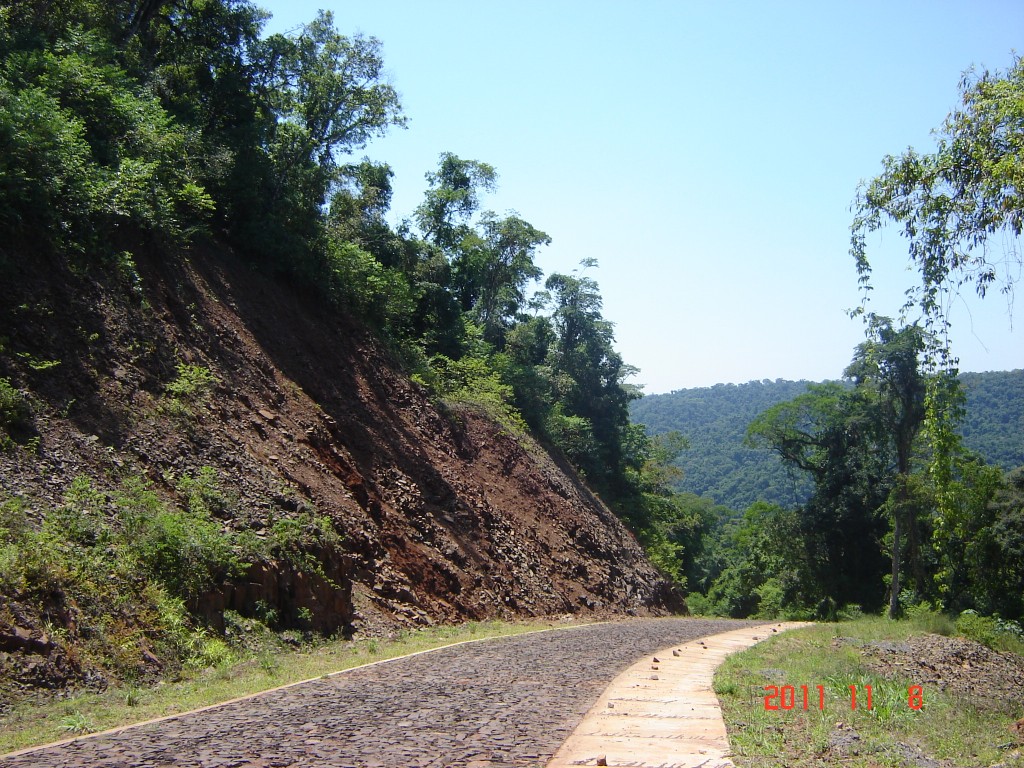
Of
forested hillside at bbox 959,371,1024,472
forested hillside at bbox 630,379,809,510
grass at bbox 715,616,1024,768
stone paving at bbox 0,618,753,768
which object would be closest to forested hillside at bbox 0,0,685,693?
stone paving at bbox 0,618,753,768

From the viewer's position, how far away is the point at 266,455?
1576 cm

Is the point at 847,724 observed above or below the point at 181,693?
below

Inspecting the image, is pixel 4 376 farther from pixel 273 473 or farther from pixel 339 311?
pixel 339 311

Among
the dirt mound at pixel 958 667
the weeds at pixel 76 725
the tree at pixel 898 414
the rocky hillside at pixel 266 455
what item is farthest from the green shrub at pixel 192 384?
the tree at pixel 898 414

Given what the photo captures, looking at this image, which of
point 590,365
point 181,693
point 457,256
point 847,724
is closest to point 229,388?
point 181,693

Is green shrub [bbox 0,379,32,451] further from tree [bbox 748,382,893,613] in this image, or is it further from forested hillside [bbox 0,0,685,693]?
tree [bbox 748,382,893,613]

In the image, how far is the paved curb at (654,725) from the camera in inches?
247

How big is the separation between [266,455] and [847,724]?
1164 cm

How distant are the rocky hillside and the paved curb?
5.26 m

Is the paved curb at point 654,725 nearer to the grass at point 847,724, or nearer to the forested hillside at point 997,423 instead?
the grass at point 847,724

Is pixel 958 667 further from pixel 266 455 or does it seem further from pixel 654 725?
pixel 266 455

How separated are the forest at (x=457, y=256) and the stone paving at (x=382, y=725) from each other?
5.77m

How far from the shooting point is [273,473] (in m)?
15.2

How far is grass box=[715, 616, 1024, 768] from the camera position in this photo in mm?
6469
